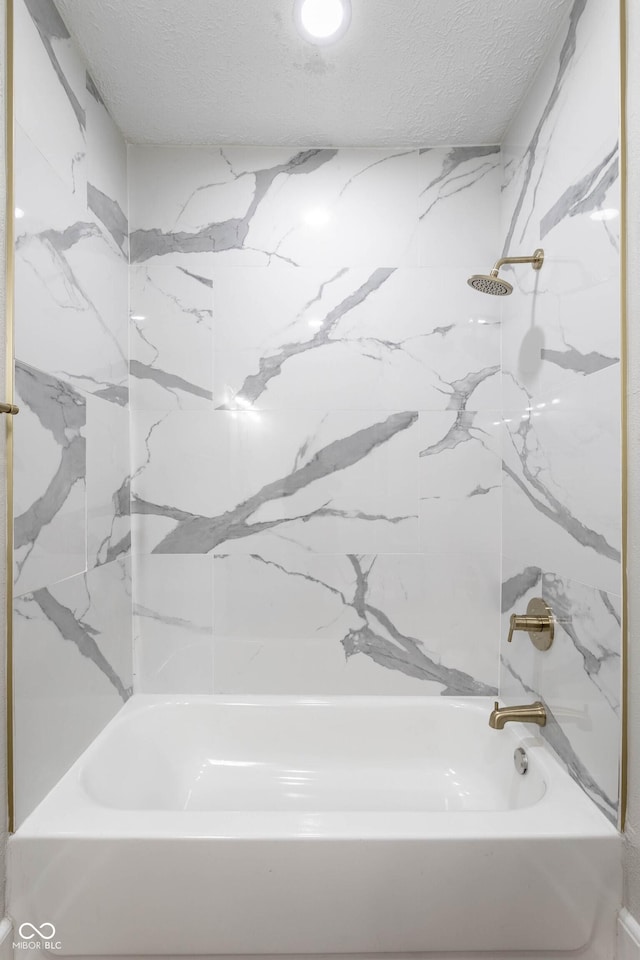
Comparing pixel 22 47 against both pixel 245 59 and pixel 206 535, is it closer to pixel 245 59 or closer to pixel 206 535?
pixel 245 59

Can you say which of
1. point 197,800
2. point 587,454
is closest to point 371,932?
point 197,800

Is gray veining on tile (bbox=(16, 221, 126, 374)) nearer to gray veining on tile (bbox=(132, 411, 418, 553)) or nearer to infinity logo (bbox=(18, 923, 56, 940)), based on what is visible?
gray veining on tile (bbox=(132, 411, 418, 553))

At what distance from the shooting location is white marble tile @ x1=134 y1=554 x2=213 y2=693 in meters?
1.87

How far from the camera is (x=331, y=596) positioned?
1.86 metres

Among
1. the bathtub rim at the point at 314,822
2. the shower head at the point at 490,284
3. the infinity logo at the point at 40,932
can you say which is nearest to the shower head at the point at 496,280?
the shower head at the point at 490,284

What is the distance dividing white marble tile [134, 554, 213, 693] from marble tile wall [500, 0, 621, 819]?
1.03m

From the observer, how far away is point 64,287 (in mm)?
1377

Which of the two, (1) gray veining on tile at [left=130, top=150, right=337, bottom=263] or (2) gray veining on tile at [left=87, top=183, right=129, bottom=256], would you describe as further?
(1) gray veining on tile at [left=130, top=150, right=337, bottom=263]

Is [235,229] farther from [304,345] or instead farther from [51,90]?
[51,90]

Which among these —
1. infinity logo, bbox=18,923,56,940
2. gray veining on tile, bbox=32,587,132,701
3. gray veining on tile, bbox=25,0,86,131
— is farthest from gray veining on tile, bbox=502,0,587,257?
infinity logo, bbox=18,923,56,940

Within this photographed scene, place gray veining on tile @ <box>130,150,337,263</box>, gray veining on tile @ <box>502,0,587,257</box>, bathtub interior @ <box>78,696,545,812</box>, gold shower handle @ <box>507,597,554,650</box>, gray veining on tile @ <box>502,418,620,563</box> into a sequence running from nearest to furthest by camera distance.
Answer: gray veining on tile @ <box>502,418,620,563</box> → gray veining on tile @ <box>502,0,587,257</box> → gold shower handle @ <box>507,597,554,650</box> → bathtub interior @ <box>78,696,545,812</box> → gray veining on tile @ <box>130,150,337,263</box>

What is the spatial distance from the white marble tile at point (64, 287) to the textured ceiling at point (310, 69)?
0.44m

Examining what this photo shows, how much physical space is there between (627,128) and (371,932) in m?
1.74

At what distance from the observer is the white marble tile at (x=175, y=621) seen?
1.87 meters
